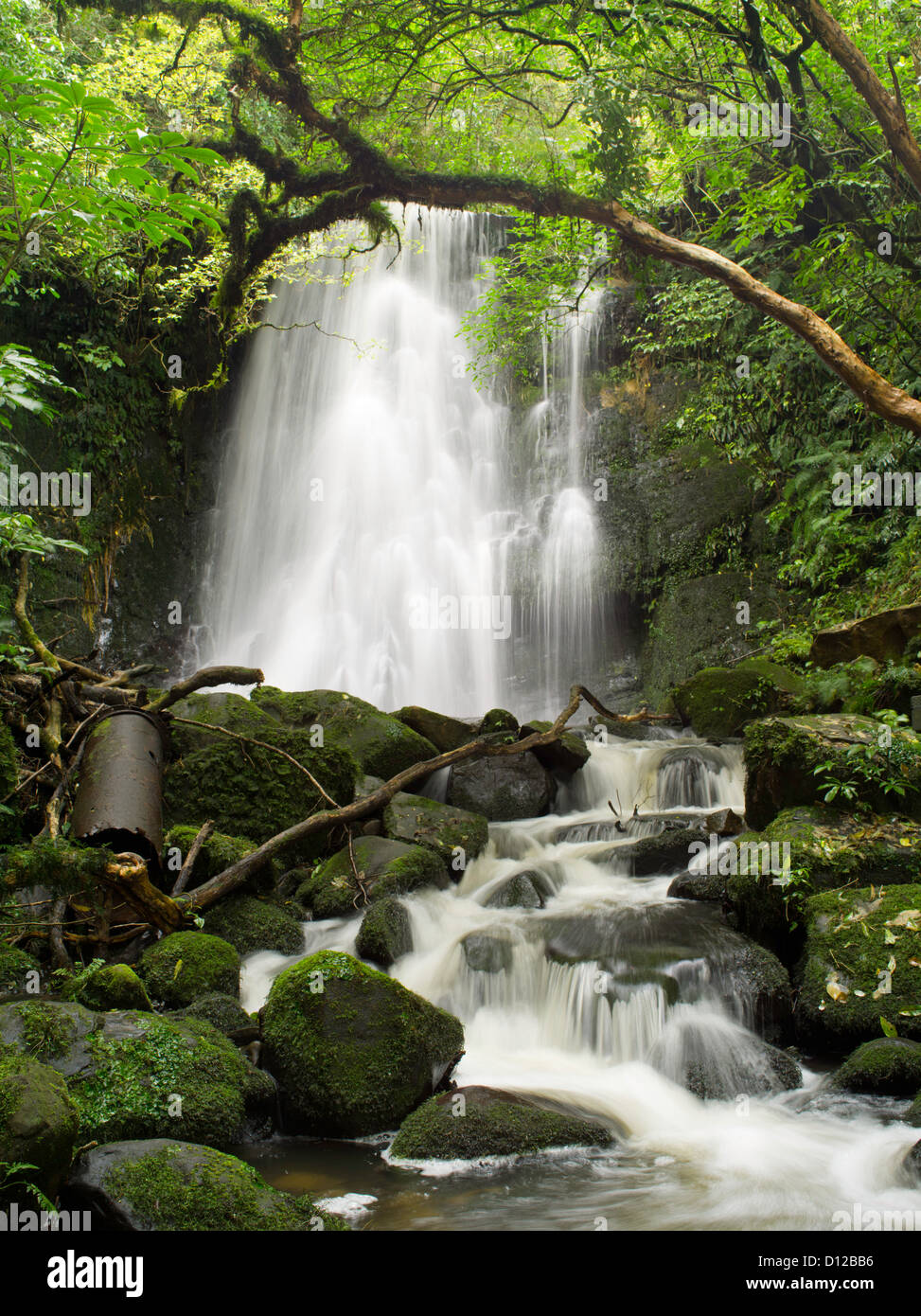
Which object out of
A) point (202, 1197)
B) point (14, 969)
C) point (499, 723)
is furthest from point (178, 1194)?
point (499, 723)

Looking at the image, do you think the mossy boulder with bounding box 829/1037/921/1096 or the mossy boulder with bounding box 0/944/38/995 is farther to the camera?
the mossy boulder with bounding box 0/944/38/995

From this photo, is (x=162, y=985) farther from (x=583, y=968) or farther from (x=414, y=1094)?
(x=583, y=968)

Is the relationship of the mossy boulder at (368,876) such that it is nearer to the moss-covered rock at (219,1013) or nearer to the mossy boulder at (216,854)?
the mossy boulder at (216,854)

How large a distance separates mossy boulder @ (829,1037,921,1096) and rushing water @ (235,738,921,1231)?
0.11 metres

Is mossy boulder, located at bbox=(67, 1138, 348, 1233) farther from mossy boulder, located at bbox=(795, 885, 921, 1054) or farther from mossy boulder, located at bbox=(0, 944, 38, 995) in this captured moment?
mossy boulder, located at bbox=(795, 885, 921, 1054)

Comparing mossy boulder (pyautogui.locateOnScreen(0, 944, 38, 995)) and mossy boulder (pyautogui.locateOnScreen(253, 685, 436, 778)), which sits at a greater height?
mossy boulder (pyautogui.locateOnScreen(253, 685, 436, 778))

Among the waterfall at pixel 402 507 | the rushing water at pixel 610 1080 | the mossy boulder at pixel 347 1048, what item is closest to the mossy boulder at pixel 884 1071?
the rushing water at pixel 610 1080

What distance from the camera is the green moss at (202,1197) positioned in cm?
295

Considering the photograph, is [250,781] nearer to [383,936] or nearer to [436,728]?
[383,936]

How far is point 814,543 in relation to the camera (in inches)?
506

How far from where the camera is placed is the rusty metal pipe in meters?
5.75

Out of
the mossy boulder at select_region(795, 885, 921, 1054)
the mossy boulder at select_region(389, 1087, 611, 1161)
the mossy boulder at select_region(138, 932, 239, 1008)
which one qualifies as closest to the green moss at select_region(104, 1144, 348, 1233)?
the mossy boulder at select_region(389, 1087, 611, 1161)

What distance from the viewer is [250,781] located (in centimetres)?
757

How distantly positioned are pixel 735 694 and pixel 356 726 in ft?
15.9
